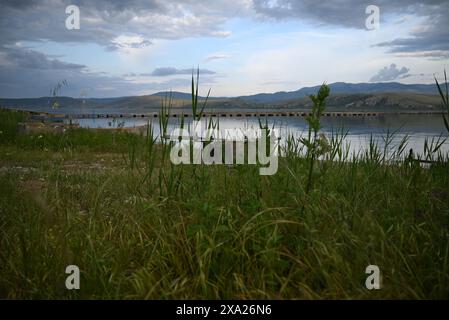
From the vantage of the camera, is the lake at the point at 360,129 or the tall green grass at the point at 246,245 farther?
the lake at the point at 360,129

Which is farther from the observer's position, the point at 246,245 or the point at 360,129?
the point at 360,129

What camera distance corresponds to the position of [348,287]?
2.51m

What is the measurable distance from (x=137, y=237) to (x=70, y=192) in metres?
2.38

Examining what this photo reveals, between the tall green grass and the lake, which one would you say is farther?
the lake

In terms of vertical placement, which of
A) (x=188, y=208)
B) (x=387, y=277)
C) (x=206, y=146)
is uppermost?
(x=206, y=146)

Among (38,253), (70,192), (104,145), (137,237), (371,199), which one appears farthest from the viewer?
(104,145)

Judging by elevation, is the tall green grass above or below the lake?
below

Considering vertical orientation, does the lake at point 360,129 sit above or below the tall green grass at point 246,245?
above

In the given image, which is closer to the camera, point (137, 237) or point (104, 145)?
point (137, 237)

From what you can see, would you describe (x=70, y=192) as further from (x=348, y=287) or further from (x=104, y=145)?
(x=104, y=145)

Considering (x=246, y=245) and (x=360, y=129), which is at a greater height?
(x=360, y=129)
